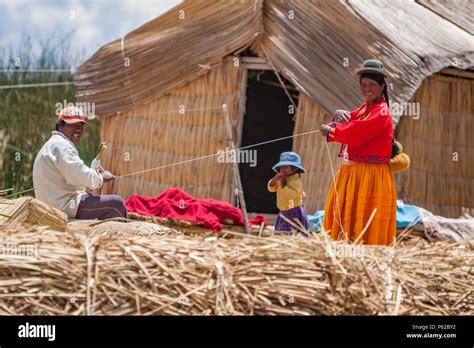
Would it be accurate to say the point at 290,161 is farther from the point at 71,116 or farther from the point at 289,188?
the point at 71,116

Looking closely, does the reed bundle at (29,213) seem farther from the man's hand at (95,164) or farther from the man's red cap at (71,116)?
the man's hand at (95,164)

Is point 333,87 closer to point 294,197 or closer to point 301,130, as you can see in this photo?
point 301,130

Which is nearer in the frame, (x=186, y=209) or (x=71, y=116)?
(x=71, y=116)

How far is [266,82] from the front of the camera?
10.2 m

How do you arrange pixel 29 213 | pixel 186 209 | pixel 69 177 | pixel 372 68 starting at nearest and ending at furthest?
pixel 29 213 → pixel 372 68 → pixel 69 177 → pixel 186 209

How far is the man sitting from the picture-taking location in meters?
6.44

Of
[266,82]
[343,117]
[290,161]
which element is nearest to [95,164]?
[290,161]

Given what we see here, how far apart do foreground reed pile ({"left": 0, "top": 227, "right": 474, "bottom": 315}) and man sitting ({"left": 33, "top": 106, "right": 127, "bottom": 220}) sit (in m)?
2.96

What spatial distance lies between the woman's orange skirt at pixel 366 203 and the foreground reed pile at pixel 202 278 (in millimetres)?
2048

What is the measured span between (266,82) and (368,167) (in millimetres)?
4637

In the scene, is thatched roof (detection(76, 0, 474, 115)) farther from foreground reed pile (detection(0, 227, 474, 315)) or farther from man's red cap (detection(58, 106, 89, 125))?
foreground reed pile (detection(0, 227, 474, 315))
